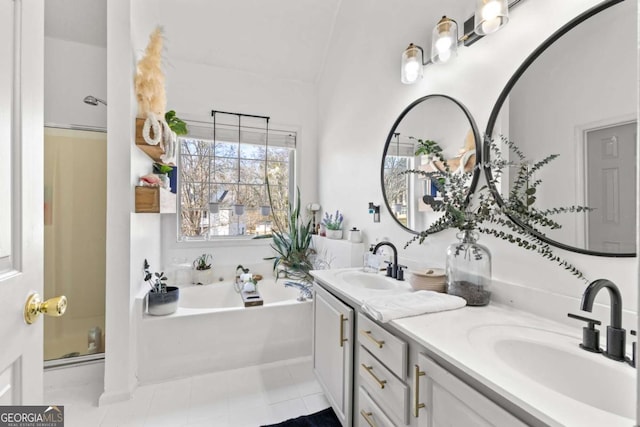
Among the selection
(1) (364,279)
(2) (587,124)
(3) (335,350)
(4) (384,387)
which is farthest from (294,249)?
(2) (587,124)

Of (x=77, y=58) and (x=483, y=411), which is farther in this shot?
(x=77, y=58)

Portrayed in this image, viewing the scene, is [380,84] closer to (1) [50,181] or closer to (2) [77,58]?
(2) [77,58]

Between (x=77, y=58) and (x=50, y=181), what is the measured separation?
1.00 metres

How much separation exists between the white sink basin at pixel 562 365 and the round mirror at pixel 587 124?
352 mm

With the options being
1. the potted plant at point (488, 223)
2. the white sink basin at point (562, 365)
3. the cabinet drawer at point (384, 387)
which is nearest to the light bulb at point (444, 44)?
the potted plant at point (488, 223)

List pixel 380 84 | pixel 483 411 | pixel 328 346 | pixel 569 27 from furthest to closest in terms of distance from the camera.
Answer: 1. pixel 380 84
2. pixel 328 346
3. pixel 569 27
4. pixel 483 411

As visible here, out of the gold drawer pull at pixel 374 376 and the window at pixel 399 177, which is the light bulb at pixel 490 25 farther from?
the gold drawer pull at pixel 374 376

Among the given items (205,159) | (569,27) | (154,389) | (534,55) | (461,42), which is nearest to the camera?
(569,27)

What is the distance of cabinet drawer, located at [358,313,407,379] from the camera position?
39.3 inches

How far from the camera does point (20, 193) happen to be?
676 millimetres

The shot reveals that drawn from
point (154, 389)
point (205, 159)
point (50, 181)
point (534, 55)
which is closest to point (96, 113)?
point (50, 181)

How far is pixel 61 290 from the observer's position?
89.0 inches

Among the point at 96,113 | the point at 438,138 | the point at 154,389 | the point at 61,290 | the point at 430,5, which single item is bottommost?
the point at 154,389

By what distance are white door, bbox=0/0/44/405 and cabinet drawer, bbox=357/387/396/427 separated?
3.61 feet
